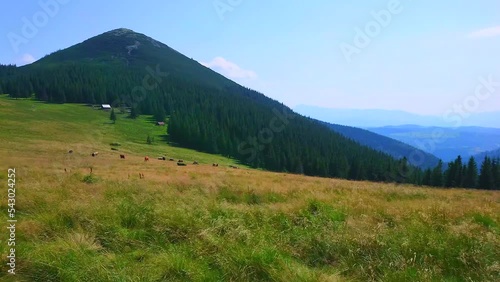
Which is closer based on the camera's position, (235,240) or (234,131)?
(235,240)

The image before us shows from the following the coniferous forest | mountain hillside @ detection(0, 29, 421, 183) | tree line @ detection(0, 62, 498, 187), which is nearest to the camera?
the coniferous forest

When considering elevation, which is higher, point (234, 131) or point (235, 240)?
point (235, 240)

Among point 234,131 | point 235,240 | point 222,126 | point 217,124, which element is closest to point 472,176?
point 234,131

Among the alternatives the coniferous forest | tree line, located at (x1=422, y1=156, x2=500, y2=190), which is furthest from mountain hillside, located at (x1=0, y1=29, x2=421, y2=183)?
tree line, located at (x1=422, y1=156, x2=500, y2=190)

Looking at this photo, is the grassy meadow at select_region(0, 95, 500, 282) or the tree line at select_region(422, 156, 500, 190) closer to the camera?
the grassy meadow at select_region(0, 95, 500, 282)

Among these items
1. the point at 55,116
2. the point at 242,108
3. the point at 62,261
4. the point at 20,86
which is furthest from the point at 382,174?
the point at 20,86

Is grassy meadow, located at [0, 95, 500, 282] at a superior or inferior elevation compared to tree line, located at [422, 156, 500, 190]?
superior

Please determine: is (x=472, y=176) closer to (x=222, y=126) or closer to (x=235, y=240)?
(x=222, y=126)

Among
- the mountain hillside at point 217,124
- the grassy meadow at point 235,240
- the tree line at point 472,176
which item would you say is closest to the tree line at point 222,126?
the mountain hillside at point 217,124

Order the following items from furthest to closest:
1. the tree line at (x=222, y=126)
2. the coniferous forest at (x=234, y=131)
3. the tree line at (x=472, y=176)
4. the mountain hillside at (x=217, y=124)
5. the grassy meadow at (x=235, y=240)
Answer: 1. the mountain hillside at (x=217, y=124)
2. the tree line at (x=222, y=126)
3. the coniferous forest at (x=234, y=131)
4. the tree line at (x=472, y=176)
5. the grassy meadow at (x=235, y=240)

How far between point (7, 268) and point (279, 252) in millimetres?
3804

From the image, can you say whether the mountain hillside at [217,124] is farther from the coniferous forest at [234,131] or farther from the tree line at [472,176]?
the tree line at [472,176]

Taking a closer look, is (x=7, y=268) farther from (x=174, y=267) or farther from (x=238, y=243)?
(x=238, y=243)

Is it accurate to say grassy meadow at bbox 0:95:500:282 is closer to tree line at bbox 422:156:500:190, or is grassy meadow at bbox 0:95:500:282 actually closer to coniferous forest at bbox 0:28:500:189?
tree line at bbox 422:156:500:190
